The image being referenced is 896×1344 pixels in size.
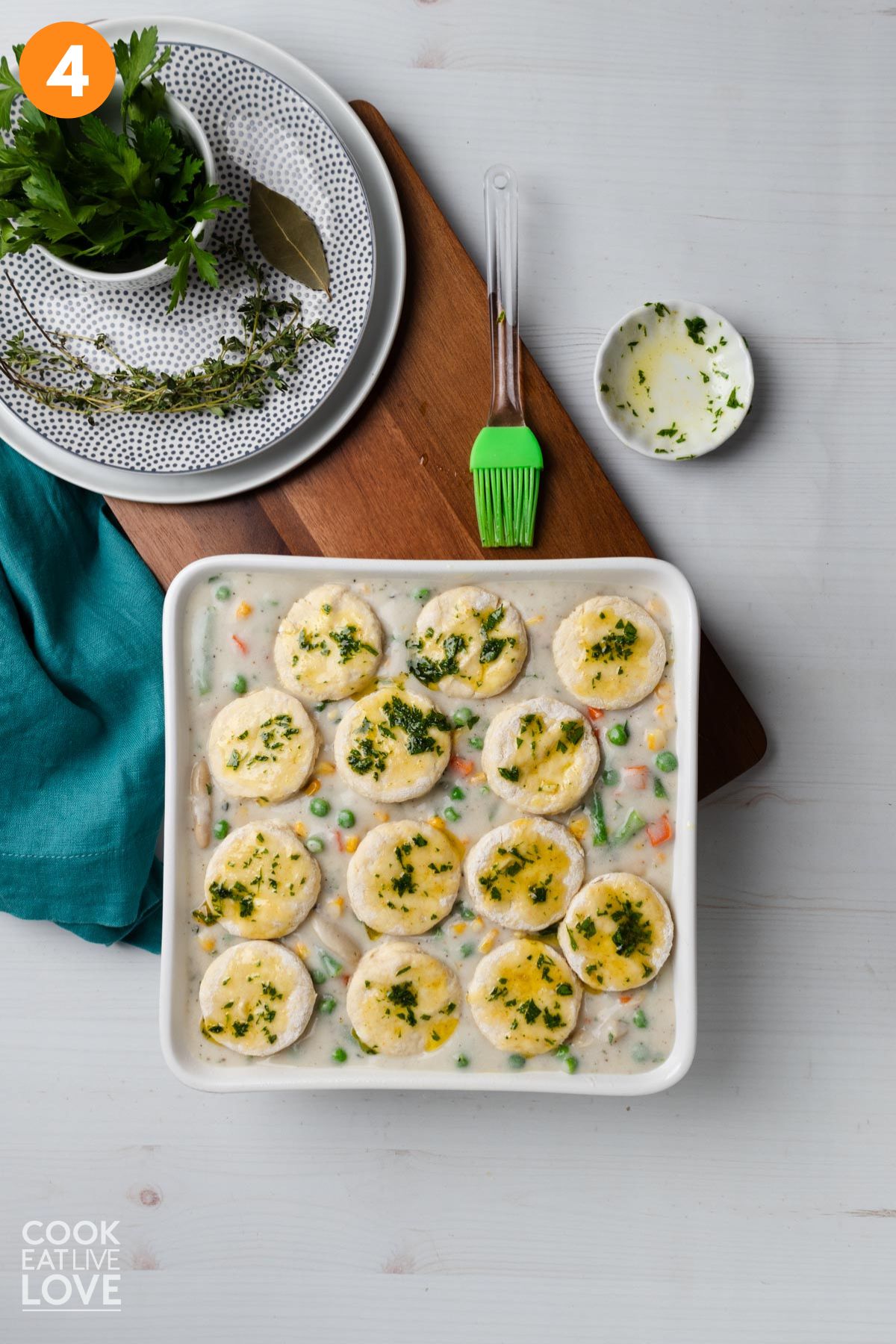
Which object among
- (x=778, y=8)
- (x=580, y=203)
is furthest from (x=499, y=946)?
(x=778, y=8)

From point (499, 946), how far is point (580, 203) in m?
1.81

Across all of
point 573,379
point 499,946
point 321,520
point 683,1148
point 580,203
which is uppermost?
point 580,203

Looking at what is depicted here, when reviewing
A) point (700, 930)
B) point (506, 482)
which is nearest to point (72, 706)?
point (506, 482)

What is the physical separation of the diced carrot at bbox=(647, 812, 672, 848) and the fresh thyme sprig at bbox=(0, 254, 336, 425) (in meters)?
1.30

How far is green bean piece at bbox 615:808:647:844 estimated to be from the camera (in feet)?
7.08

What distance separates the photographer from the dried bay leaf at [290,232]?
2.23 metres

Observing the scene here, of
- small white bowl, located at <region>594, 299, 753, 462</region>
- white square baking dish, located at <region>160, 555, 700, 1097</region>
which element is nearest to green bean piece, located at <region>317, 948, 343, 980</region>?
white square baking dish, located at <region>160, 555, 700, 1097</region>

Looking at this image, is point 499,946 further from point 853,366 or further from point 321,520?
point 853,366

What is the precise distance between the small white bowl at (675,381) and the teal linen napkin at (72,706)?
3.99ft

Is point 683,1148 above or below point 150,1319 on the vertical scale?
above

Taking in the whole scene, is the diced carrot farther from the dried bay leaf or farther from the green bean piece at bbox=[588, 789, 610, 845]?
the dried bay leaf

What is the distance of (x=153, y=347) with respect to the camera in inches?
90.4

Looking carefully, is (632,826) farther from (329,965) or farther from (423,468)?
(423,468)

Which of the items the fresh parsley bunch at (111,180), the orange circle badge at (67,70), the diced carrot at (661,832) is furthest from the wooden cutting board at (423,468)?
the orange circle badge at (67,70)
